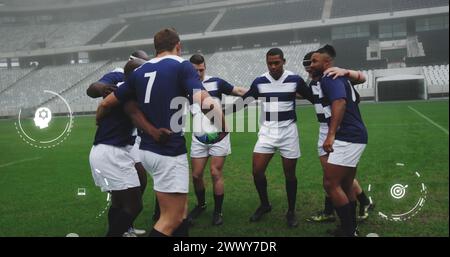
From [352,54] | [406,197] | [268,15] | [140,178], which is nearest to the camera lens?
[140,178]

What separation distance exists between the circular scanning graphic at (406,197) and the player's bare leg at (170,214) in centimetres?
253

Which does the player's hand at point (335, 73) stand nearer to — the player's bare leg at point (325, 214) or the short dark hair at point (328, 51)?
the short dark hair at point (328, 51)

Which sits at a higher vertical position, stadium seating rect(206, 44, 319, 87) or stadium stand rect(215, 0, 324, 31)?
stadium stand rect(215, 0, 324, 31)

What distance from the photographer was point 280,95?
14.9 feet

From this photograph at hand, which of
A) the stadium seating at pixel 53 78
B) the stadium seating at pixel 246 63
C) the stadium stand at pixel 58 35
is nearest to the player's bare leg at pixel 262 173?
the stadium seating at pixel 246 63

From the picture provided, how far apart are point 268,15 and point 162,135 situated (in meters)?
26.0

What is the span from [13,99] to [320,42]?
20186 mm

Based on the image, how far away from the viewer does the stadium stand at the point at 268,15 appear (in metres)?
23.5

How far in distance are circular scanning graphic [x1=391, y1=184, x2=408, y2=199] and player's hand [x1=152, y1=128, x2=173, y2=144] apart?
3518 mm

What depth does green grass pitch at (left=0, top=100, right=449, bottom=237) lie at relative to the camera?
428 centimetres

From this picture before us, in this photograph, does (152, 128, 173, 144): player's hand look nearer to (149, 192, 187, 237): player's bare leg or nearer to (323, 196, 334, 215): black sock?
(149, 192, 187, 237): player's bare leg

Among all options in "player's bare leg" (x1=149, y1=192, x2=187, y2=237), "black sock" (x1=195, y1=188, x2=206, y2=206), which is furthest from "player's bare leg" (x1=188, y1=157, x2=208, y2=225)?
"player's bare leg" (x1=149, y1=192, x2=187, y2=237)

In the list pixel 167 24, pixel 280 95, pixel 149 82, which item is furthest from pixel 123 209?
pixel 167 24

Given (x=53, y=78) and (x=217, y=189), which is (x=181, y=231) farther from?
(x=53, y=78)
